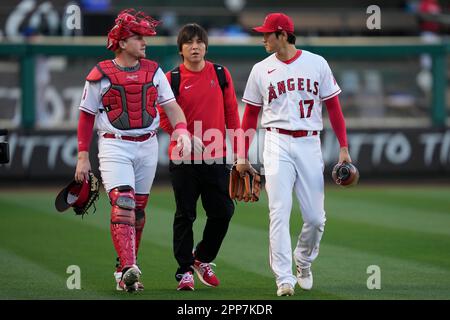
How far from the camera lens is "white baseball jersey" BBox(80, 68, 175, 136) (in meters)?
7.80

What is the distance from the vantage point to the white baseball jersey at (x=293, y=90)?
7.88 m

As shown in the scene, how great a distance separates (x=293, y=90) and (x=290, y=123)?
26cm

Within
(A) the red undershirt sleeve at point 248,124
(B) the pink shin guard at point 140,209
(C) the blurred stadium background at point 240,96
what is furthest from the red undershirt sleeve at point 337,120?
(C) the blurred stadium background at point 240,96

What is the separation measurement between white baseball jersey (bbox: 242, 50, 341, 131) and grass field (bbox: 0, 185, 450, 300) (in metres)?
1.34

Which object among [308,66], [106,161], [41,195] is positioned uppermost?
[308,66]

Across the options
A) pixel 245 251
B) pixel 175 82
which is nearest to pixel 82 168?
pixel 175 82

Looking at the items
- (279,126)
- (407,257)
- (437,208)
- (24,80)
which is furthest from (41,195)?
(279,126)

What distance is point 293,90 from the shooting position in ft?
25.8

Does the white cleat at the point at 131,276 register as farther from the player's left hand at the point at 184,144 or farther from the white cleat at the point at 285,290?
the white cleat at the point at 285,290

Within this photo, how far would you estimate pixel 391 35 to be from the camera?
79.4ft

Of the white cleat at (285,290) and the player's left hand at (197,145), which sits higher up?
the player's left hand at (197,145)

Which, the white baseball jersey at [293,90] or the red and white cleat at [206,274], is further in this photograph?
the red and white cleat at [206,274]
